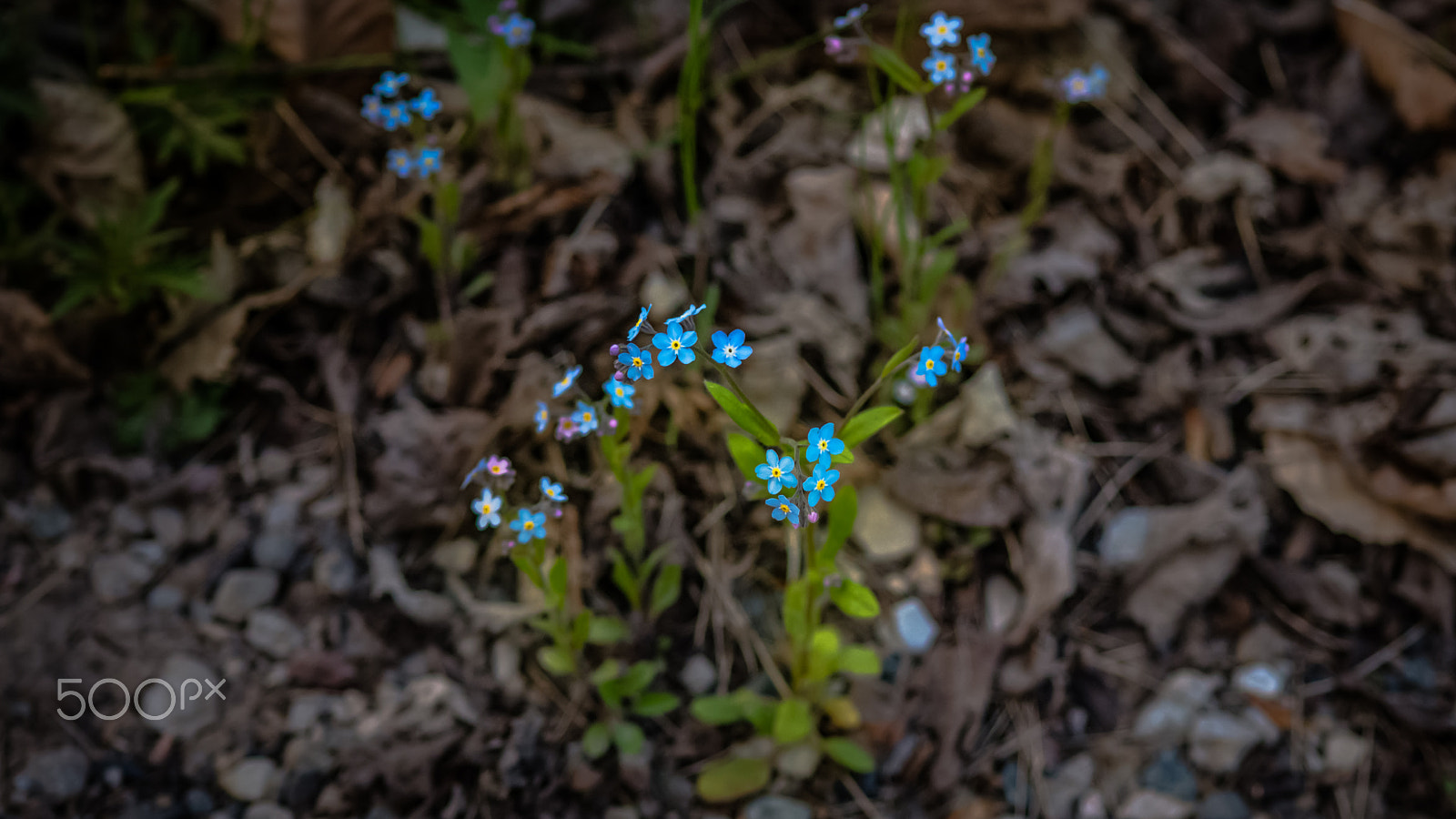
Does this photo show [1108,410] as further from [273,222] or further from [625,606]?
[273,222]

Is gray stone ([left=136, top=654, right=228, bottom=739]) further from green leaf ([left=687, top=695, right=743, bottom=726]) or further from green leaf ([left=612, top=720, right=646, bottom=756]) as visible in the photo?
green leaf ([left=687, top=695, right=743, bottom=726])

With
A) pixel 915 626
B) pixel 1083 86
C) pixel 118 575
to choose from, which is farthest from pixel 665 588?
pixel 1083 86

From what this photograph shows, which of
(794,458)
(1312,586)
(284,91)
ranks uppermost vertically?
(284,91)

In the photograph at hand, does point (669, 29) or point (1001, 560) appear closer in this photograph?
point (1001, 560)

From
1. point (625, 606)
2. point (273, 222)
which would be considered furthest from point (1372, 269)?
point (273, 222)

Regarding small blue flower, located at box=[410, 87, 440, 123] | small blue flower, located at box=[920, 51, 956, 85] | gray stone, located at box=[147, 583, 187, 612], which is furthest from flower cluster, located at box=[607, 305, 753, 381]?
gray stone, located at box=[147, 583, 187, 612]

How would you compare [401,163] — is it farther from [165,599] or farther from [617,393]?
[165,599]
